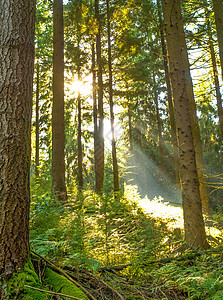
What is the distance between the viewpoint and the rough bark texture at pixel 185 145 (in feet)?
15.1

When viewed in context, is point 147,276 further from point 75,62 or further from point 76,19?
point 75,62

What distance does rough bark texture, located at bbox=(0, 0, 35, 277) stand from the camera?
2.18 metres

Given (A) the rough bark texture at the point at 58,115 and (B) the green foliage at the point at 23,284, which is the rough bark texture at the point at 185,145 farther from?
(A) the rough bark texture at the point at 58,115

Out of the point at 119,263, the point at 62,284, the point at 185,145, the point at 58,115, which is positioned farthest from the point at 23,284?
the point at 58,115

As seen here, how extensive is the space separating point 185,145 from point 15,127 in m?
3.58

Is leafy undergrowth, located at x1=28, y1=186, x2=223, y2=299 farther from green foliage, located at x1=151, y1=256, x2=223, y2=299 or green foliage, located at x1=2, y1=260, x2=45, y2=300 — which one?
green foliage, located at x1=2, y1=260, x2=45, y2=300

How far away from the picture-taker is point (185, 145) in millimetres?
4852

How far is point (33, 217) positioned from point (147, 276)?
93.0 inches

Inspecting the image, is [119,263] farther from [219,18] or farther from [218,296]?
[219,18]

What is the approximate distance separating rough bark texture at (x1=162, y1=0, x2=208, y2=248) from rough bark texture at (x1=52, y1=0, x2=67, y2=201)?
456 cm

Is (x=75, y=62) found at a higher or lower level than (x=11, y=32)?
higher

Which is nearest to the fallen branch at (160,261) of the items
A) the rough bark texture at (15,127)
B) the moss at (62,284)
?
the moss at (62,284)

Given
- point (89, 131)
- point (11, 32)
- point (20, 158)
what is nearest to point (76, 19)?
point (89, 131)

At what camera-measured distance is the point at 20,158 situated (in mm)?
2336
